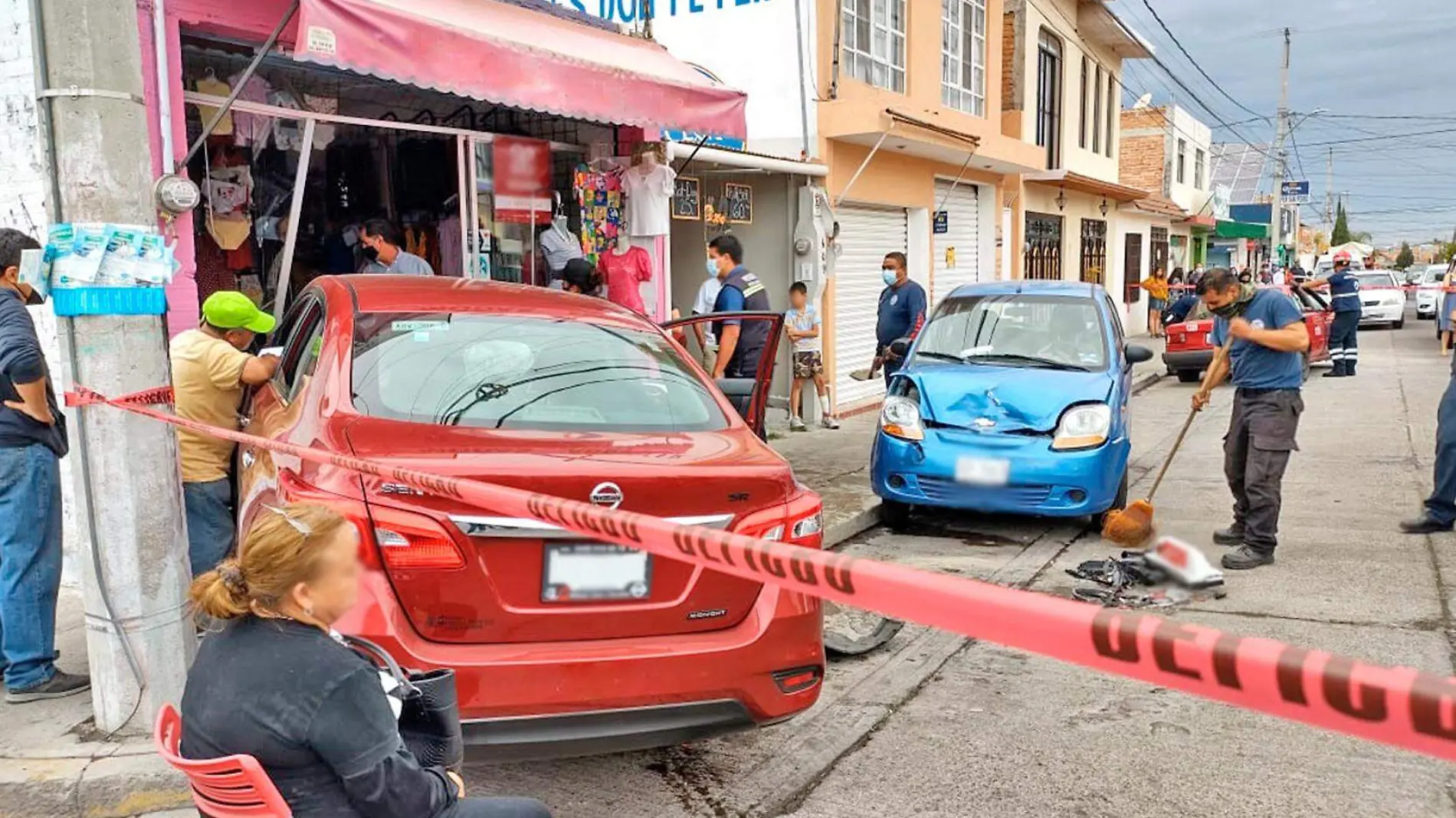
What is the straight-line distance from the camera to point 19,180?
5.16 metres

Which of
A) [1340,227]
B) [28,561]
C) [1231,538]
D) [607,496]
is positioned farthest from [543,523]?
[1340,227]

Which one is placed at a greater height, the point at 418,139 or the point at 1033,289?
the point at 418,139

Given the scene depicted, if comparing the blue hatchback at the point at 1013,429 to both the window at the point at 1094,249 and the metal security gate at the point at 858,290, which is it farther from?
the window at the point at 1094,249

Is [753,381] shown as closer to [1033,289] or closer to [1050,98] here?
[1033,289]

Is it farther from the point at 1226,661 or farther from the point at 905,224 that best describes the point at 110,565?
the point at 905,224

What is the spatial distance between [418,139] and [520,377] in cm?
496

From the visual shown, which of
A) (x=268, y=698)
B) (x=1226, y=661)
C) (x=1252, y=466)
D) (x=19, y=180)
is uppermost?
(x=19, y=180)

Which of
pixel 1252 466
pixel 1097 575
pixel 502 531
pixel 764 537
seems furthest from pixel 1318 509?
pixel 502 531

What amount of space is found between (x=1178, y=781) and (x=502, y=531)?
2.49 metres

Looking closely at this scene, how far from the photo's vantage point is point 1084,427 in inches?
262

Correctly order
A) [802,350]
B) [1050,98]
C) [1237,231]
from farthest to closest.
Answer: [1237,231] < [1050,98] < [802,350]

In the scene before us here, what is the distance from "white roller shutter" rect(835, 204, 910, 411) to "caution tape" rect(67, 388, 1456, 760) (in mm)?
10543

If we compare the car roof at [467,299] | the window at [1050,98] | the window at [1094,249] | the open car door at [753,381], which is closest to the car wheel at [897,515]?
the open car door at [753,381]

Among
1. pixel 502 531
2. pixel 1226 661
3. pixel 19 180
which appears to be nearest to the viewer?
pixel 1226 661
